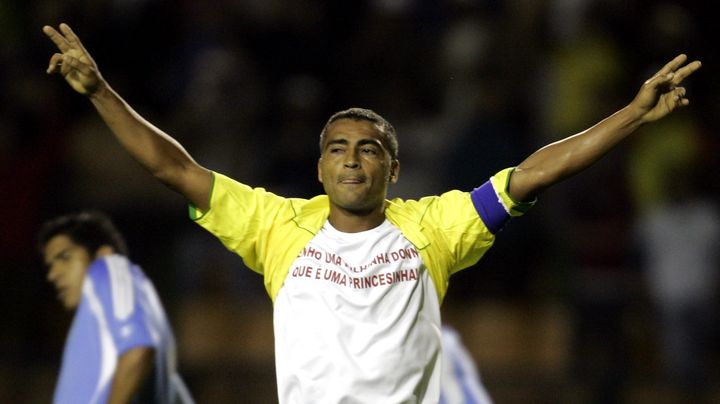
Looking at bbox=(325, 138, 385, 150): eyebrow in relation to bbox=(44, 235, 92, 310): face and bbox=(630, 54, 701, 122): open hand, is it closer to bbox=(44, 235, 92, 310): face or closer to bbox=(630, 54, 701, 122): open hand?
bbox=(630, 54, 701, 122): open hand

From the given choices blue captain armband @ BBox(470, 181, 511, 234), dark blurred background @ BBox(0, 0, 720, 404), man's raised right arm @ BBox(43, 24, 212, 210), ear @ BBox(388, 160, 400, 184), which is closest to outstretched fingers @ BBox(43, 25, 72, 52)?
man's raised right arm @ BBox(43, 24, 212, 210)

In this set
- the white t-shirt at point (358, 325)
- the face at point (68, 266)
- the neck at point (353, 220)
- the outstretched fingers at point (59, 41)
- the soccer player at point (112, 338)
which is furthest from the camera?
the face at point (68, 266)

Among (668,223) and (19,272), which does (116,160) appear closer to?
(19,272)

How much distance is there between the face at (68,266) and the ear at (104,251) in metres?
0.04

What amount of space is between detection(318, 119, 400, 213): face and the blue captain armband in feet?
1.23

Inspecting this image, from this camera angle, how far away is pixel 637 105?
4777 millimetres

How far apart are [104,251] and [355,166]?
1.87 meters

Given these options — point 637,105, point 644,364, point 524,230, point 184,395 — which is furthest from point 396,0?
point 637,105

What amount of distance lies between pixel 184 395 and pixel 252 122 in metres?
3.61

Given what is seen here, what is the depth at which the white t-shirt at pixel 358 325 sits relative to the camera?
15.0ft

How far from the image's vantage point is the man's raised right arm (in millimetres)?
4695

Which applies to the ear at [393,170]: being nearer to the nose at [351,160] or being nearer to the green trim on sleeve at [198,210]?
the nose at [351,160]

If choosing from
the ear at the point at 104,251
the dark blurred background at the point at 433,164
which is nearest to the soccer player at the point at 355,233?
the ear at the point at 104,251

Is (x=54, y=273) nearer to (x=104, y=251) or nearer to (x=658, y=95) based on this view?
(x=104, y=251)
